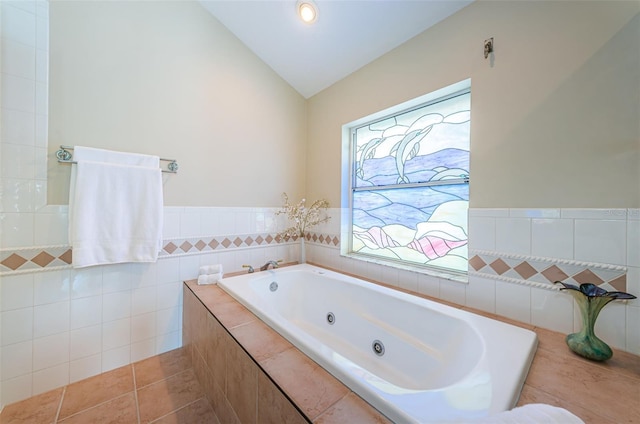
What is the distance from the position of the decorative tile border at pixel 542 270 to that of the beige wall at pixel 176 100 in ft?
6.01

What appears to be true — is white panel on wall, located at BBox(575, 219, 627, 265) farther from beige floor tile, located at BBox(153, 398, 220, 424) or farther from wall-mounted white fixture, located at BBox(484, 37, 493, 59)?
beige floor tile, located at BBox(153, 398, 220, 424)

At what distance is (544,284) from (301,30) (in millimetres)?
2360

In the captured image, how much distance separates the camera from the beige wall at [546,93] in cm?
98

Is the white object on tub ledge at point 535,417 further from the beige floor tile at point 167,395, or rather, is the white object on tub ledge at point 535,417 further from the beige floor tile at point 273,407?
the beige floor tile at point 167,395

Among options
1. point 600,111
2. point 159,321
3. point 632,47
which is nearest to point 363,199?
point 600,111

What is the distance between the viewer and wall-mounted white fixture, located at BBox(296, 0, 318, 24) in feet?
5.27

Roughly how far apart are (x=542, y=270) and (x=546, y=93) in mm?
→ 905

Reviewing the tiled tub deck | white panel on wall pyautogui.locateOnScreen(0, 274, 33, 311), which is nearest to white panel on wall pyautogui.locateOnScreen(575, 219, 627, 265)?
the tiled tub deck

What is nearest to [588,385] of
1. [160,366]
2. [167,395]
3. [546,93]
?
[546,93]

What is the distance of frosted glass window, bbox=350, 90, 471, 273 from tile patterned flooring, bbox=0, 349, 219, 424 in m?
1.64

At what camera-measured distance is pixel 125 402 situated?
4.33 ft

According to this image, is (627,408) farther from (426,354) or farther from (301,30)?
(301,30)

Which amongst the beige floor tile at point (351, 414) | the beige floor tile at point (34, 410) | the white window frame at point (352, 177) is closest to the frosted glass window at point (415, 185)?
the white window frame at point (352, 177)

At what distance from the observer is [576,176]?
108cm
